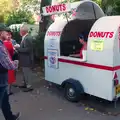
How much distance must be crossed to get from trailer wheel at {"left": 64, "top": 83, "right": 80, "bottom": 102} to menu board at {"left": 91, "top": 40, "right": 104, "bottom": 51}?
3.48 ft

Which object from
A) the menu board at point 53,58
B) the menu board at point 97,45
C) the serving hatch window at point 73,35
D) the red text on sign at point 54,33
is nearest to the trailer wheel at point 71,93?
the menu board at point 53,58

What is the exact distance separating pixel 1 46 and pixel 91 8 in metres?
3.01

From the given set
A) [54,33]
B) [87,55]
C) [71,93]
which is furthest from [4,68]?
[54,33]

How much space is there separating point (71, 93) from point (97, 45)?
1364 mm

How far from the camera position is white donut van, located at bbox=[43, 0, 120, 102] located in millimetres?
4910

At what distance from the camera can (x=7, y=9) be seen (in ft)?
92.2

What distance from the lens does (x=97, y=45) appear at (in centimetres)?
504

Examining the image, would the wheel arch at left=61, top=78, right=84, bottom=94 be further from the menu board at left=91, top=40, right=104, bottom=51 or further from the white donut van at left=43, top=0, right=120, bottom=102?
the menu board at left=91, top=40, right=104, bottom=51

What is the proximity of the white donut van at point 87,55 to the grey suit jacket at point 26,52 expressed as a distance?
0.48 m

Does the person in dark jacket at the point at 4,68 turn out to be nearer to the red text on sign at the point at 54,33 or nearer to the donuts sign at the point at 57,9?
the donuts sign at the point at 57,9

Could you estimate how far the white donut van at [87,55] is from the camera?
4910 millimetres

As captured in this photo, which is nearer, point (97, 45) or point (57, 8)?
point (97, 45)

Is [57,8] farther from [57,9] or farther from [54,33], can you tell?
[54,33]

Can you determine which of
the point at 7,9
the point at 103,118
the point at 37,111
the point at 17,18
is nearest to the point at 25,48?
the point at 37,111
